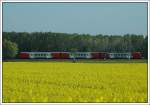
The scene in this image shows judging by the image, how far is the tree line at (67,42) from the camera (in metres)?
3.82

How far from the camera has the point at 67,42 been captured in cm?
407

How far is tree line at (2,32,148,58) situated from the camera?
382 centimetres

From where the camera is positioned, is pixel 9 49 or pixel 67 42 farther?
pixel 67 42

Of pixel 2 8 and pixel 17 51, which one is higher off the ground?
pixel 2 8

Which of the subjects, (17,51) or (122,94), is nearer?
(17,51)

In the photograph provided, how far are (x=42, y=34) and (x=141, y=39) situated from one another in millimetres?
1003

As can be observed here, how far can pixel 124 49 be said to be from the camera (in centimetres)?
431

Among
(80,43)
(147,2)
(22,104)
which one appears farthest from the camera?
(80,43)

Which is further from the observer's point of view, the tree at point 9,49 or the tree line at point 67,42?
the tree line at point 67,42

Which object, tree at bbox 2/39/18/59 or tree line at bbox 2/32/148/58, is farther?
tree line at bbox 2/32/148/58

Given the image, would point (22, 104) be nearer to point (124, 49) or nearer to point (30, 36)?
point (30, 36)

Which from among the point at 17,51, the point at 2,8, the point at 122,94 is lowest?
the point at 122,94

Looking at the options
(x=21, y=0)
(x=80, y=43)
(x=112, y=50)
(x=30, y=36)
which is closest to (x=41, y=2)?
(x=21, y=0)

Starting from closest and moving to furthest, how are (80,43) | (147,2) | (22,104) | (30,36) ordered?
(147,2) < (22,104) < (30,36) < (80,43)
